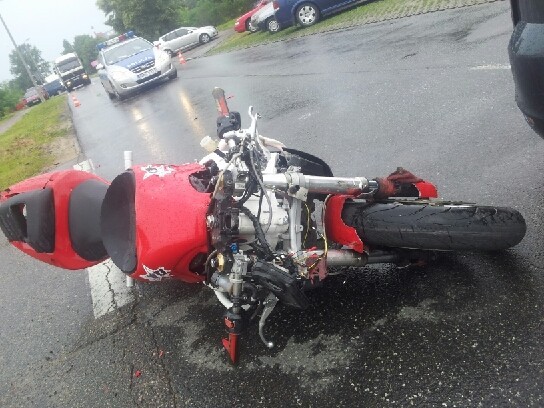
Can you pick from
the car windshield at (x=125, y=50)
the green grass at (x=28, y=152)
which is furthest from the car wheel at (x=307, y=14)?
the green grass at (x=28, y=152)

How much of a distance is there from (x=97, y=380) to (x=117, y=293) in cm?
102

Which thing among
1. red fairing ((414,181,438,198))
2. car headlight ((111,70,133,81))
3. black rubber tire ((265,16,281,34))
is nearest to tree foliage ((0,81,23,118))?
car headlight ((111,70,133,81))

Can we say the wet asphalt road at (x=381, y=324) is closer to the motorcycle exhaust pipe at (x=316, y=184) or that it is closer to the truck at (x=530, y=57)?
the motorcycle exhaust pipe at (x=316, y=184)

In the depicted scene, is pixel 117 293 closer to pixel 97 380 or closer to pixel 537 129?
pixel 97 380

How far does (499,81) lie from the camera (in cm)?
616

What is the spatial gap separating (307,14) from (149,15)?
30444mm

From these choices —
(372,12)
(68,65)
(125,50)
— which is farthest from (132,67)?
(68,65)

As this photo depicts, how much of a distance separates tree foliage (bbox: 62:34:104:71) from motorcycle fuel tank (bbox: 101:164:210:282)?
80797 millimetres

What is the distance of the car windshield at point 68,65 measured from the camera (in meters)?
37.8

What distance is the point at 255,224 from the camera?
9.12 feet

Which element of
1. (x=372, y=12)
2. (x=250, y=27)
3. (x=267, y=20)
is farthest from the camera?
(x=250, y=27)

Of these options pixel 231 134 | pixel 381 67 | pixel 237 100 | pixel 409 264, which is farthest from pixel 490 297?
pixel 237 100

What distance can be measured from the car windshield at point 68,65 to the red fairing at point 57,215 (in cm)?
3793

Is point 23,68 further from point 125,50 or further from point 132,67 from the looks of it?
point 132,67
